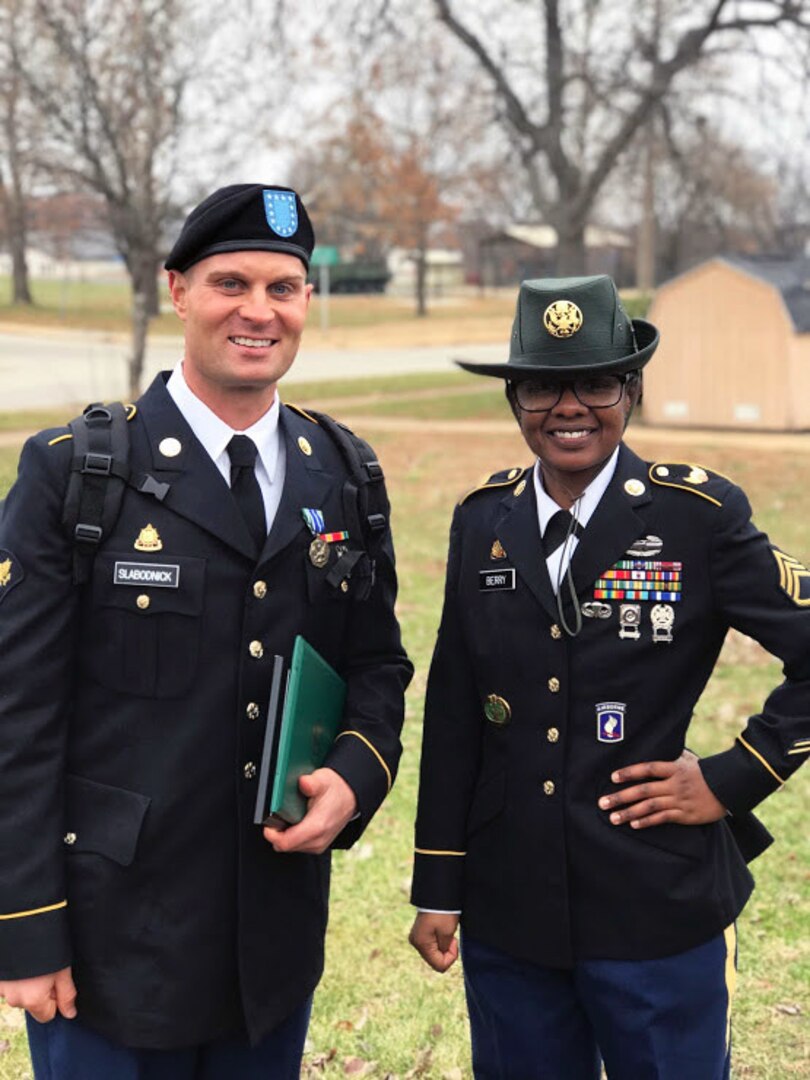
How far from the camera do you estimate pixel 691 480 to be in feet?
8.17

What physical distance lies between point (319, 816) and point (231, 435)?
687 millimetres

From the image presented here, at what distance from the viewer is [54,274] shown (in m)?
97.7

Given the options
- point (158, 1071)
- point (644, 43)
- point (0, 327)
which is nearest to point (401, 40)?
point (644, 43)

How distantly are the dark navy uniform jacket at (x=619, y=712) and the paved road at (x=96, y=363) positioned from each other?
16.8m

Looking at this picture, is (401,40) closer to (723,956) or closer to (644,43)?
(644,43)

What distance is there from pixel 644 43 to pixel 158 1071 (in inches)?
747

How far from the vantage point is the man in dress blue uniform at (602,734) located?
2414 mm

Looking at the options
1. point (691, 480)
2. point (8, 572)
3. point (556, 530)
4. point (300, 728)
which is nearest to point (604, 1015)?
point (300, 728)

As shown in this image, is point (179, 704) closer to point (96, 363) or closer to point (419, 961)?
point (419, 961)

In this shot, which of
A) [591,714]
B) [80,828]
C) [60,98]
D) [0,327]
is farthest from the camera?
[0,327]

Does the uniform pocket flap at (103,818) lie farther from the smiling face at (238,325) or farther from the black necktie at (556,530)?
the black necktie at (556,530)

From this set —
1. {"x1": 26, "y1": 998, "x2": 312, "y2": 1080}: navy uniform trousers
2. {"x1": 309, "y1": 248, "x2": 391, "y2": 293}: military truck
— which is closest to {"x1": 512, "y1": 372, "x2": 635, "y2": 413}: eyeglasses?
{"x1": 26, "y1": 998, "x2": 312, "y2": 1080}: navy uniform trousers

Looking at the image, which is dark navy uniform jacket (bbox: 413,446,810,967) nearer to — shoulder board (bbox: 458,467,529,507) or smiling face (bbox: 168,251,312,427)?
shoulder board (bbox: 458,467,529,507)

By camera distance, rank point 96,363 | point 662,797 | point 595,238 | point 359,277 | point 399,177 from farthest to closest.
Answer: point 595,238 → point 359,277 → point 399,177 → point 96,363 → point 662,797
